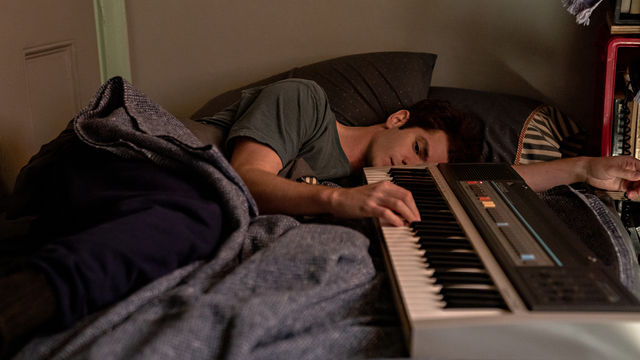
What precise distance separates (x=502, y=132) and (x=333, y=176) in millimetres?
615

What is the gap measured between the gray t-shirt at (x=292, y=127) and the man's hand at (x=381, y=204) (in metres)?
0.28

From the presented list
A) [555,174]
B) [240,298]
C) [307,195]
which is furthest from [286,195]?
[555,174]

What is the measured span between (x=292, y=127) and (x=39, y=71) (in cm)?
106

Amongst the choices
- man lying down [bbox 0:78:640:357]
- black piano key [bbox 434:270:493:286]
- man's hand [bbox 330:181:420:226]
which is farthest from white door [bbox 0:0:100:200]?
black piano key [bbox 434:270:493:286]

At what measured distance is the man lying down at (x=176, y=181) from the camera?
94 centimetres

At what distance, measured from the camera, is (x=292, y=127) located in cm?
163

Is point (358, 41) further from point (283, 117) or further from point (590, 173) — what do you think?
point (590, 173)

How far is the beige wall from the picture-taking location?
2289mm

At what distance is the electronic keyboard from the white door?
1342 millimetres

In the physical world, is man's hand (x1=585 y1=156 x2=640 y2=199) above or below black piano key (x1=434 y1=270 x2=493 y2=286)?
below

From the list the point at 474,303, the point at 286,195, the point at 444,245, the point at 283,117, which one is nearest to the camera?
the point at 474,303

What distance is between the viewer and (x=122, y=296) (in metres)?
1.01

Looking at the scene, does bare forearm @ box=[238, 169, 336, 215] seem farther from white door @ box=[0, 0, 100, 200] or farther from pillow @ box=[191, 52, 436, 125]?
white door @ box=[0, 0, 100, 200]

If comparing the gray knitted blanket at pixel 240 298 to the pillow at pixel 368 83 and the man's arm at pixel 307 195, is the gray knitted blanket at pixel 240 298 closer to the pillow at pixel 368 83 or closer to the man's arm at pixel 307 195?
the man's arm at pixel 307 195
